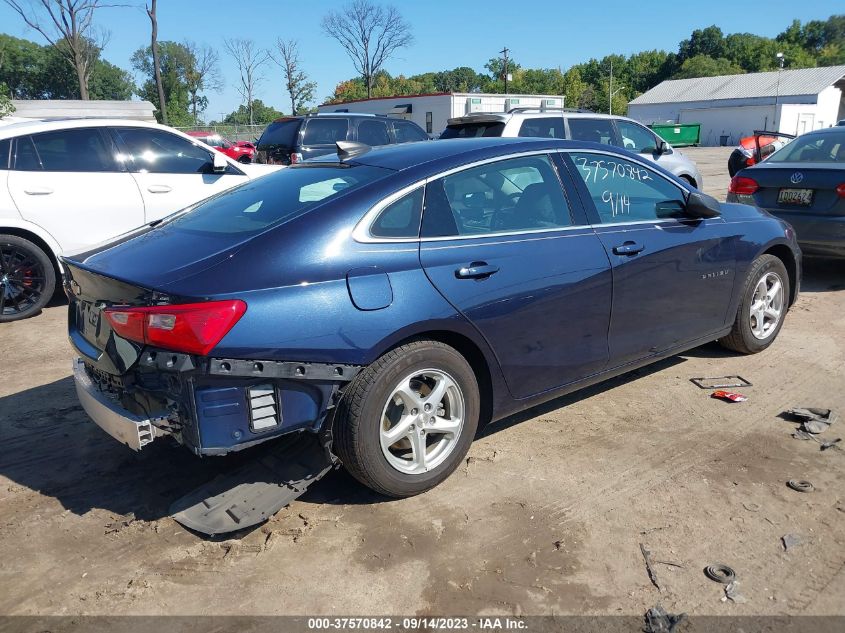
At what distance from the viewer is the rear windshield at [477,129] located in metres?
9.26

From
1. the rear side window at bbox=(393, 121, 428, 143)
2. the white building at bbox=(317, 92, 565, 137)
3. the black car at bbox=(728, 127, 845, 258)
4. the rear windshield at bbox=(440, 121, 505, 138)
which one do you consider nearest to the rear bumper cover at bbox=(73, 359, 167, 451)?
the black car at bbox=(728, 127, 845, 258)

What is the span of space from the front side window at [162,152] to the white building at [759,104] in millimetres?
57304

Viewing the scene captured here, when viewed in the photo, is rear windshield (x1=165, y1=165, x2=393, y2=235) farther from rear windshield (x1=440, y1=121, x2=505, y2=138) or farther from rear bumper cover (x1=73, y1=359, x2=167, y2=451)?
rear windshield (x1=440, y1=121, x2=505, y2=138)

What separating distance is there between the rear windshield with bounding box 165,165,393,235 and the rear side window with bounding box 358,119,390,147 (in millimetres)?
8161

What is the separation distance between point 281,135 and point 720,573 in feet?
35.4

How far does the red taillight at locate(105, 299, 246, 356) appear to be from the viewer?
2693 mm

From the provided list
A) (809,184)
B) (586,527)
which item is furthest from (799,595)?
(809,184)

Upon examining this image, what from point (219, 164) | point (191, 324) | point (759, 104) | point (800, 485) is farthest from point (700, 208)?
point (759, 104)

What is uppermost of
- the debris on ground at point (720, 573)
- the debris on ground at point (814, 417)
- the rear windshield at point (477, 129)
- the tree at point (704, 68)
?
the tree at point (704, 68)

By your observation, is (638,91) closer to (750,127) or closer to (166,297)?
(750,127)

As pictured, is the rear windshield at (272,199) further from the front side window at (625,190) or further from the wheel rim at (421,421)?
the front side window at (625,190)

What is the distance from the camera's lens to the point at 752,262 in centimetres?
488

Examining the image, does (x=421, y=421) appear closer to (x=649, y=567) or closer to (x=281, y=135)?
(x=649, y=567)

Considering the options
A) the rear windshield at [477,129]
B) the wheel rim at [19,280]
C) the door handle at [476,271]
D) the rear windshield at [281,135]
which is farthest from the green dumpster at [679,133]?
the door handle at [476,271]
